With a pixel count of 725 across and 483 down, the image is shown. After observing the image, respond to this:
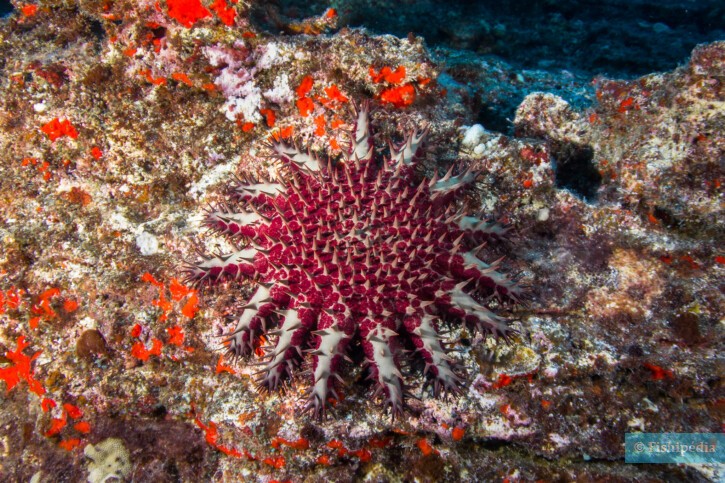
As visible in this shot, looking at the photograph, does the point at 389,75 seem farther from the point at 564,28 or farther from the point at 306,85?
the point at 564,28

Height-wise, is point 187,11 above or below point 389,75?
above

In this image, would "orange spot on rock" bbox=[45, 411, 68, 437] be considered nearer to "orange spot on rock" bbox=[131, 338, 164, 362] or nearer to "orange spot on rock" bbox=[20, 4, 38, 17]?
"orange spot on rock" bbox=[131, 338, 164, 362]

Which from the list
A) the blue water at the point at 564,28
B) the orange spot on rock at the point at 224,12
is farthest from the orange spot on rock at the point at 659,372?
the blue water at the point at 564,28

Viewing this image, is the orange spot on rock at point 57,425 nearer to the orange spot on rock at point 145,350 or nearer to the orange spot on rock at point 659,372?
the orange spot on rock at point 145,350

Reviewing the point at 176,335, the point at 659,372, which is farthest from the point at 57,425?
the point at 659,372

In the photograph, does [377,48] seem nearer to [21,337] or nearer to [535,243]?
[535,243]

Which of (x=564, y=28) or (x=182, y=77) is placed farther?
(x=564, y=28)

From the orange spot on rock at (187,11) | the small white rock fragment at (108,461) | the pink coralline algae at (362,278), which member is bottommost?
the small white rock fragment at (108,461)
